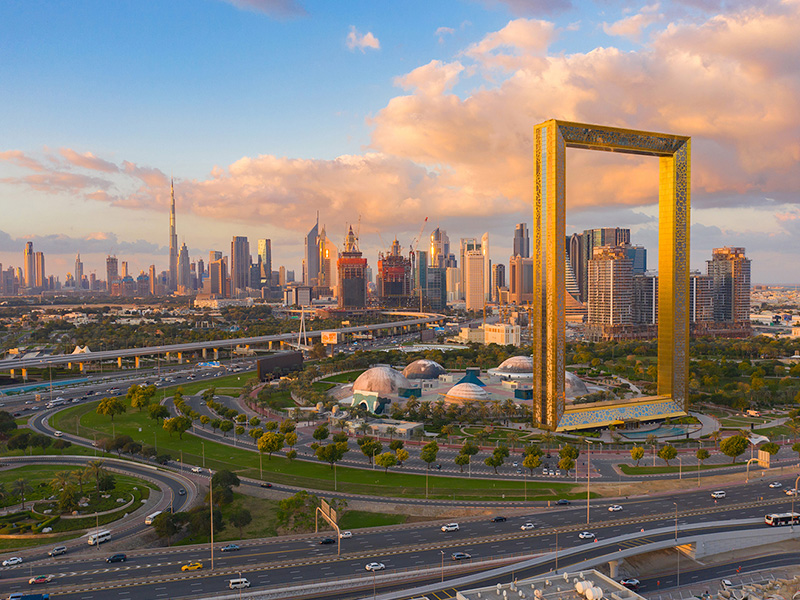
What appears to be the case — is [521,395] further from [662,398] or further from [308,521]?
[308,521]

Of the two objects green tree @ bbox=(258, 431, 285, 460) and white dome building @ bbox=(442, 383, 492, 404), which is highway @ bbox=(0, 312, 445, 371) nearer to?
green tree @ bbox=(258, 431, 285, 460)

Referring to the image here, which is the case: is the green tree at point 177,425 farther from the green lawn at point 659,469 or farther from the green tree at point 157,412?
the green lawn at point 659,469

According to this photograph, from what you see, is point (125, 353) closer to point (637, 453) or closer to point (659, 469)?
point (637, 453)

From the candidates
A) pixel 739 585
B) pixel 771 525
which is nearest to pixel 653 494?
pixel 771 525

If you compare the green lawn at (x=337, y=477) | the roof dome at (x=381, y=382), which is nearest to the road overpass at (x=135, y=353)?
the green lawn at (x=337, y=477)

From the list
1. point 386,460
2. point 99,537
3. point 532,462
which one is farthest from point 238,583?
point 532,462

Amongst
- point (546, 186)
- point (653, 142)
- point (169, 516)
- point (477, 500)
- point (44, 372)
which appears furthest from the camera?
point (44, 372)

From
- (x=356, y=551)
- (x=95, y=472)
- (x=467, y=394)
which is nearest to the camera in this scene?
(x=356, y=551)
